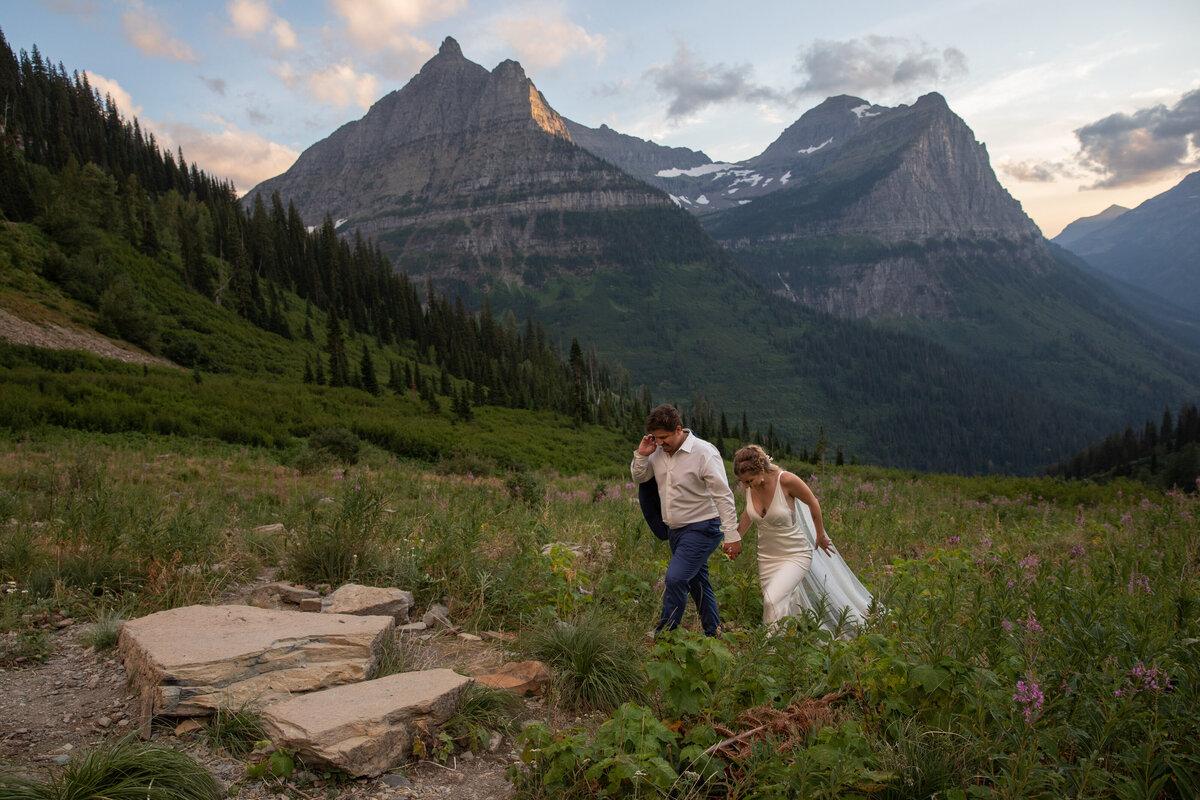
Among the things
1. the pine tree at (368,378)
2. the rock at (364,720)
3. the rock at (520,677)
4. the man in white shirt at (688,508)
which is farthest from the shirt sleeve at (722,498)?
the pine tree at (368,378)

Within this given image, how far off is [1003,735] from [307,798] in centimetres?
344

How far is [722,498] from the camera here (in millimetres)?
5562

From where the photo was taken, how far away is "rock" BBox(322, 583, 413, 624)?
532 cm

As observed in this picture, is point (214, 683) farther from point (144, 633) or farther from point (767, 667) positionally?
point (767, 667)

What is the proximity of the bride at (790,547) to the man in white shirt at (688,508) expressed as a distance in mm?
303

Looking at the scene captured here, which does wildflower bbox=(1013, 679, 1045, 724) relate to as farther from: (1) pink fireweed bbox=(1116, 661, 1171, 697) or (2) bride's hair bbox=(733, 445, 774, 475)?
(2) bride's hair bbox=(733, 445, 774, 475)

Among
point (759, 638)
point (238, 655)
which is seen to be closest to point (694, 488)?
point (759, 638)

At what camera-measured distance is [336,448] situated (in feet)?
76.3

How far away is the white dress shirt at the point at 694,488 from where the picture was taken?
5562 mm

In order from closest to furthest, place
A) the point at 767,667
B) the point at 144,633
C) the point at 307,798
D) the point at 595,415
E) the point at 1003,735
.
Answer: the point at 1003,735, the point at 307,798, the point at 767,667, the point at 144,633, the point at 595,415

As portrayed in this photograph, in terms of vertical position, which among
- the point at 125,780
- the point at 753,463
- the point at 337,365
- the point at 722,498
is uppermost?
the point at 337,365

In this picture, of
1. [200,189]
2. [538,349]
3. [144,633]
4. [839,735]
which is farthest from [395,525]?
[200,189]

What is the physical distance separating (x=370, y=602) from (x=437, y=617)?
0.62 meters

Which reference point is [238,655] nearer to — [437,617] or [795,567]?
[437,617]
